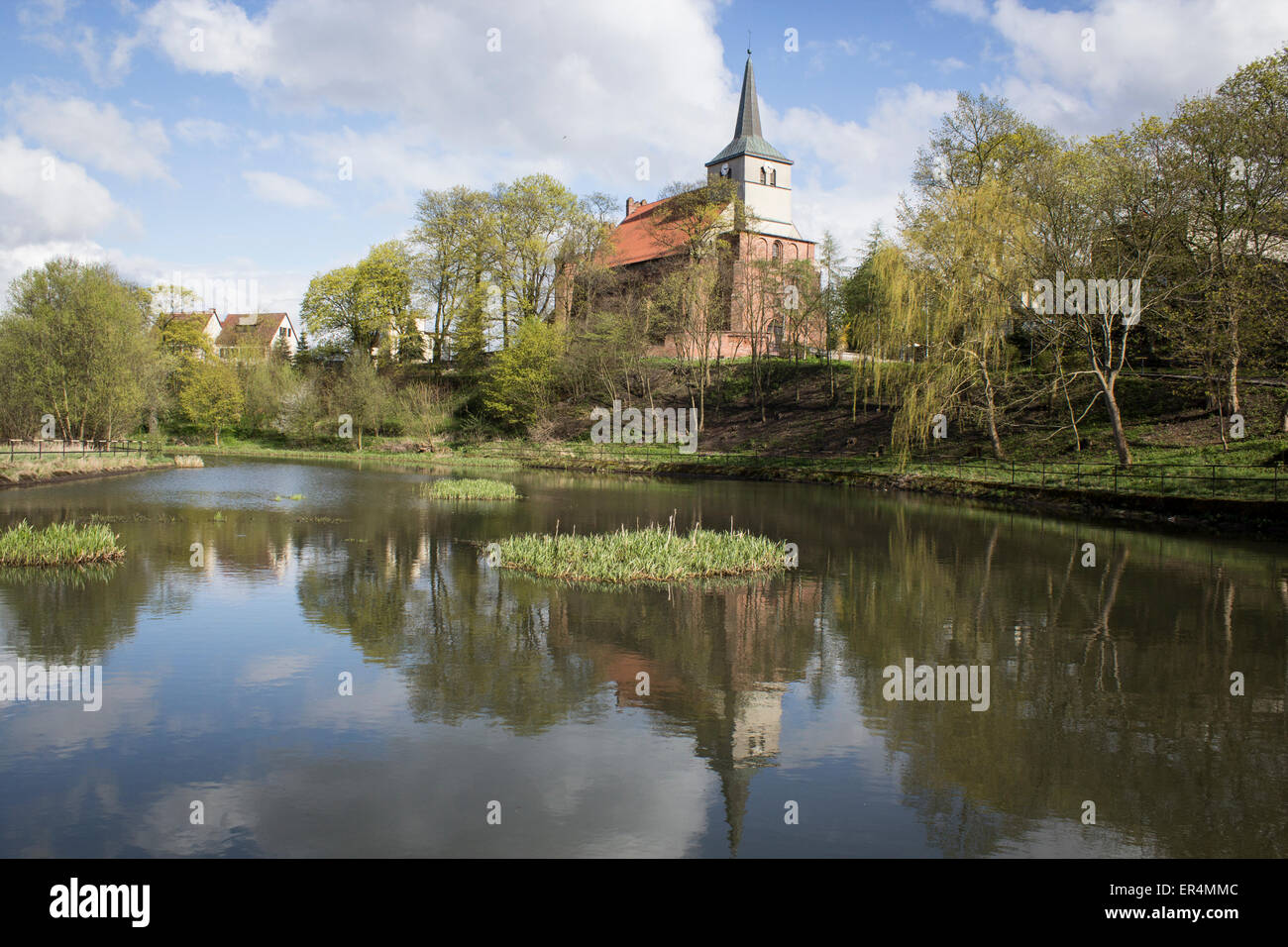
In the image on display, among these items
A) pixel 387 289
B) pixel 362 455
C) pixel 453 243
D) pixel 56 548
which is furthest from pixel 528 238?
pixel 56 548

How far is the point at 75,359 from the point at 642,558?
3412 cm

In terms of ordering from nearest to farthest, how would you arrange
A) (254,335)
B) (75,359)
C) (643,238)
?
(75,359) → (643,238) → (254,335)

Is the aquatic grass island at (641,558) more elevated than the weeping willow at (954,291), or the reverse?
the weeping willow at (954,291)

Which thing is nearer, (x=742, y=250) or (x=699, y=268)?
(x=699, y=268)

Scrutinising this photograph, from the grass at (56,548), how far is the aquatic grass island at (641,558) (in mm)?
6566

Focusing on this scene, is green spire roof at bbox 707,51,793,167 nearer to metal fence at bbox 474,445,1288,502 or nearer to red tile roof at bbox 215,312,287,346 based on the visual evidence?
metal fence at bbox 474,445,1288,502

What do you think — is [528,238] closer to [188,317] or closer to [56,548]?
[188,317]

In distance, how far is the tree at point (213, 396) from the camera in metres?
57.4

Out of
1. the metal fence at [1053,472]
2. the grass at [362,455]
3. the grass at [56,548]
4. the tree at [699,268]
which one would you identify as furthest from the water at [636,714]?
the tree at [699,268]

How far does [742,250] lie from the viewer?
57.3 meters

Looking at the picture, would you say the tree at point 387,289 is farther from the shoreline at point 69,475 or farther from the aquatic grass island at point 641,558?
the aquatic grass island at point 641,558

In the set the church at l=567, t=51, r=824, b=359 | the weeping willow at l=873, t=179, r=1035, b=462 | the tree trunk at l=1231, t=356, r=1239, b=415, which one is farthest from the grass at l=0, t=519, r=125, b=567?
the church at l=567, t=51, r=824, b=359
